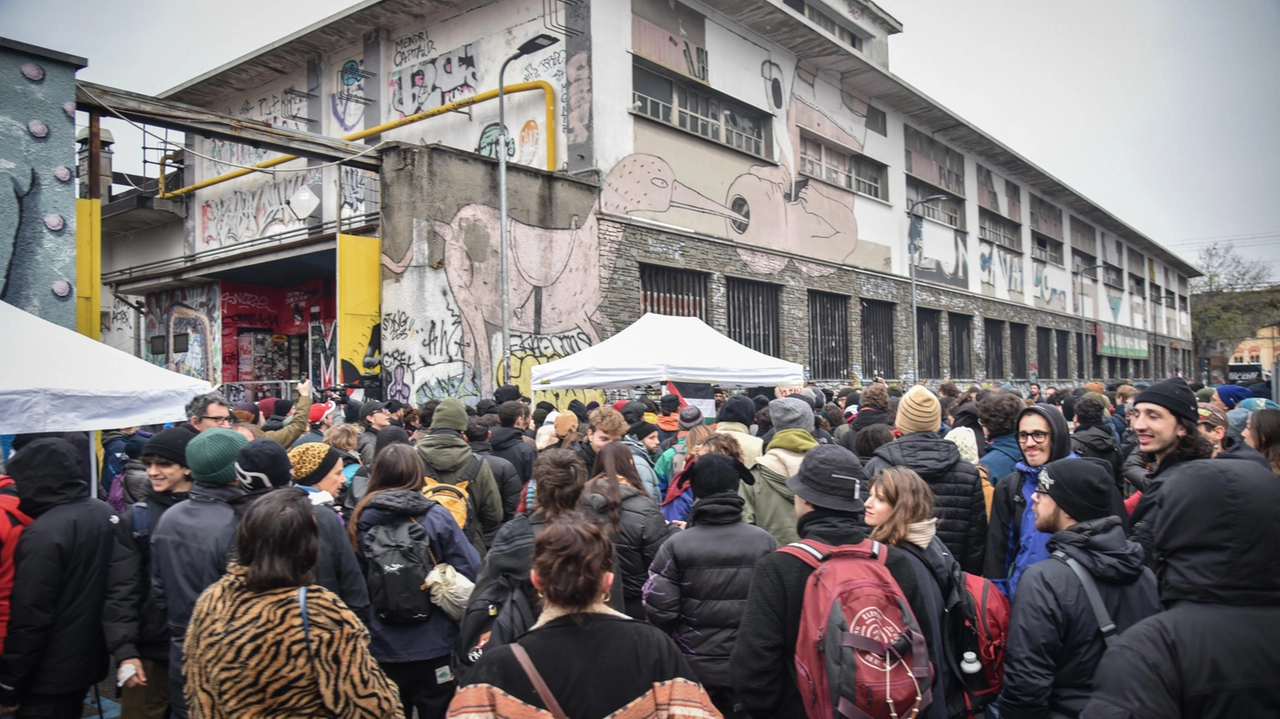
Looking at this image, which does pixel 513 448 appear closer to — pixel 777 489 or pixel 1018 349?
pixel 777 489

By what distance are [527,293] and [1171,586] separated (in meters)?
13.8

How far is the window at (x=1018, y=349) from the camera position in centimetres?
3397

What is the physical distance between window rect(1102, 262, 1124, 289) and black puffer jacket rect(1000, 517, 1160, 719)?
159 feet

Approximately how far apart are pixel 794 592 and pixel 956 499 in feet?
5.96

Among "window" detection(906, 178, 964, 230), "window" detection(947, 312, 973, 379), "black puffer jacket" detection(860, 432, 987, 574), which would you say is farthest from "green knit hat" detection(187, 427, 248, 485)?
"window" detection(947, 312, 973, 379)

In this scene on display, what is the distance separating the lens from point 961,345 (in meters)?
30.2

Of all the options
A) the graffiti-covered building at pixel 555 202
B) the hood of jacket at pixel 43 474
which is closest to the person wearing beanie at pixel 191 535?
the hood of jacket at pixel 43 474

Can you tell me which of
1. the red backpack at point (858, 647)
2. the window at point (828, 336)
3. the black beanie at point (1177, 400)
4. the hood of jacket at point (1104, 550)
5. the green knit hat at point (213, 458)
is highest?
the window at point (828, 336)

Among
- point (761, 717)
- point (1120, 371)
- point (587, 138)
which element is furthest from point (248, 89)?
point (1120, 371)

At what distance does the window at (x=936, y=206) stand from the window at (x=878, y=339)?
168 inches

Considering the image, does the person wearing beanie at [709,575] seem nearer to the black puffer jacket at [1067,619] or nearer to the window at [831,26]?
the black puffer jacket at [1067,619]

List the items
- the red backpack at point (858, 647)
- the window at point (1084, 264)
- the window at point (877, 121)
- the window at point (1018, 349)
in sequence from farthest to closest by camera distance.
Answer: the window at point (1084, 264), the window at point (1018, 349), the window at point (877, 121), the red backpack at point (858, 647)

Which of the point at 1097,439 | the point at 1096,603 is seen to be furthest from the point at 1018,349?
the point at 1096,603

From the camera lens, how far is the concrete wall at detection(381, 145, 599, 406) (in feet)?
46.0
